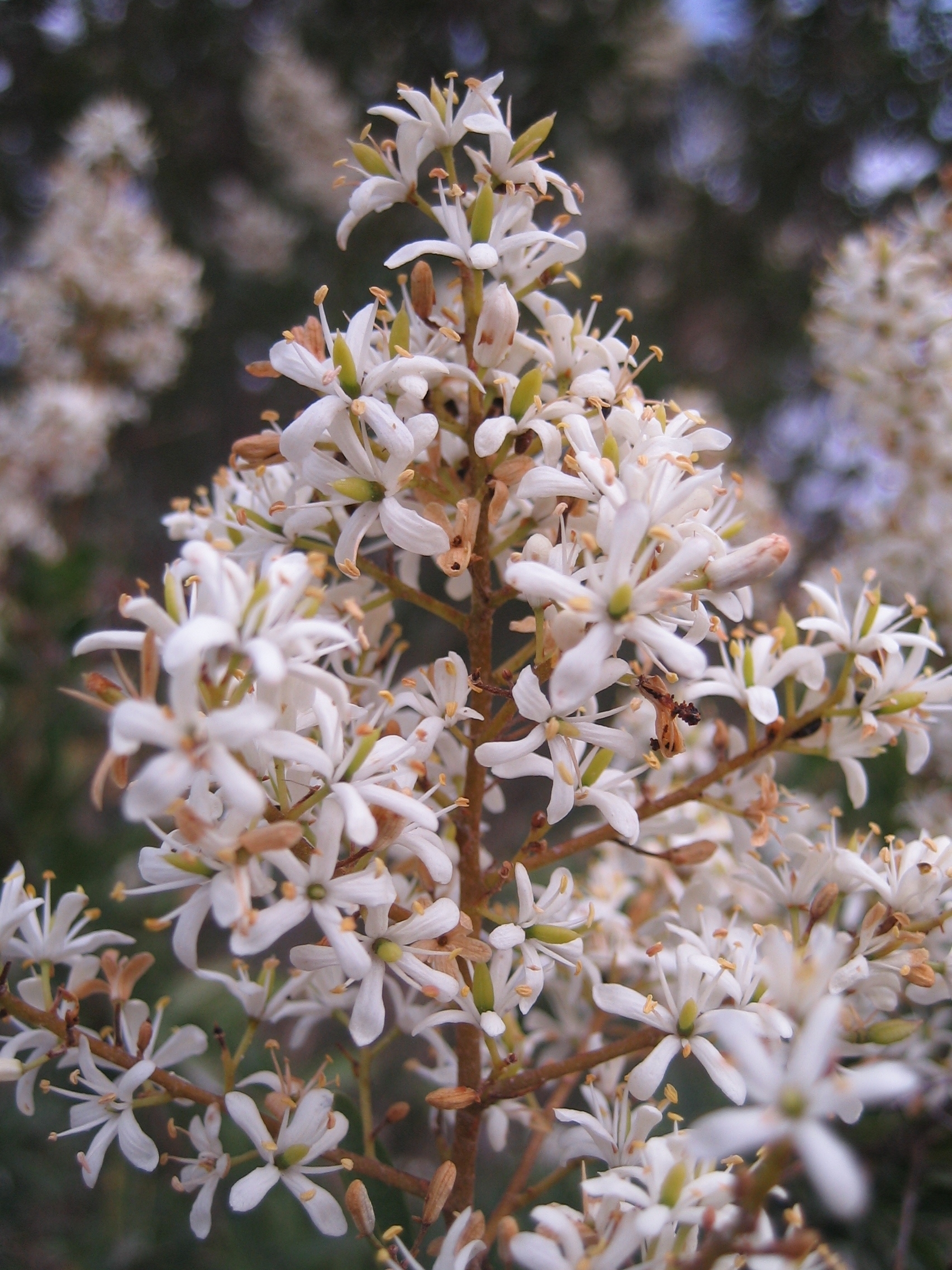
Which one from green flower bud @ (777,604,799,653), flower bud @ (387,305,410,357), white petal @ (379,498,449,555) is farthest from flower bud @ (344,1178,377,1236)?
flower bud @ (387,305,410,357)

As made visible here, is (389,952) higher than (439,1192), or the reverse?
(389,952)

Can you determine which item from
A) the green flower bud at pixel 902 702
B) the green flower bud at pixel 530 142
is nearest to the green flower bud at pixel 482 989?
the green flower bud at pixel 902 702

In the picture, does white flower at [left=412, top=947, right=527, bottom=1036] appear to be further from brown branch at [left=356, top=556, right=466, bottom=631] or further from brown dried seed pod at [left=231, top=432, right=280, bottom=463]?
brown dried seed pod at [left=231, top=432, right=280, bottom=463]

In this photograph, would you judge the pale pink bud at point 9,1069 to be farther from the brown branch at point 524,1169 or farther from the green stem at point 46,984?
the brown branch at point 524,1169

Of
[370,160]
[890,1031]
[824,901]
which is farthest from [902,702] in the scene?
[370,160]

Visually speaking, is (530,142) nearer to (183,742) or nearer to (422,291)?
(422,291)
